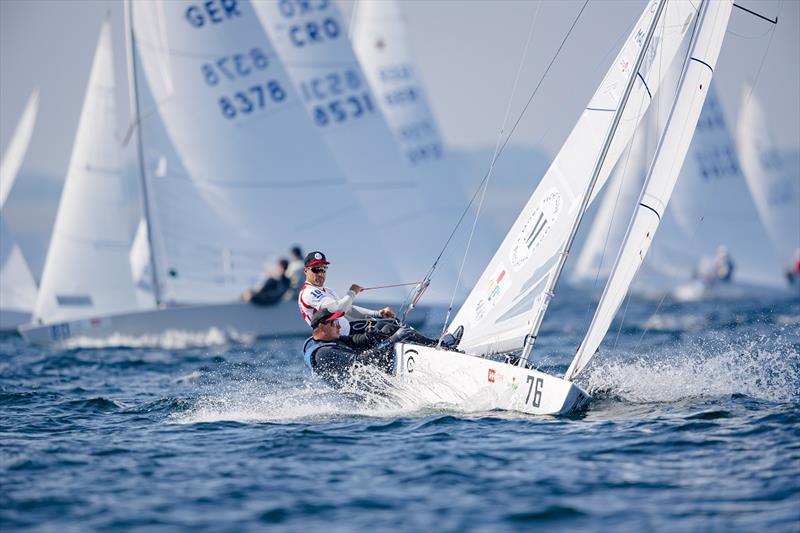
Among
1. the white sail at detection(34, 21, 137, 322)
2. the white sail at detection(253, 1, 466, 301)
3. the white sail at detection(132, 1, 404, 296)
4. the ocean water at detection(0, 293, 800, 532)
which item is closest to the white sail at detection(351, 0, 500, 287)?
the white sail at detection(253, 1, 466, 301)

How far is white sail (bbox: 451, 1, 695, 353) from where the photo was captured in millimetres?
8352

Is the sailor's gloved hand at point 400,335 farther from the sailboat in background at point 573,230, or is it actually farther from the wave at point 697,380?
the wave at point 697,380

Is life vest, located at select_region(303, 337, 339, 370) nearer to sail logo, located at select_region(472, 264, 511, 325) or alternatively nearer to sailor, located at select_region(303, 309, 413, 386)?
sailor, located at select_region(303, 309, 413, 386)

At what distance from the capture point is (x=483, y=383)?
809cm

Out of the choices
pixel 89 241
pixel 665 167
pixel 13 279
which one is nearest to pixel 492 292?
pixel 665 167

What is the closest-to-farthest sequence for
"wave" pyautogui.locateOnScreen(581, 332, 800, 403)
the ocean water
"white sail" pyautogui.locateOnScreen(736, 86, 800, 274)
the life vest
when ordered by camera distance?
the ocean water → "wave" pyautogui.locateOnScreen(581, 332, 800, 403) → the life vest → "white sail" pyautogui.locateOnScreen(736, 86, 800, 274)

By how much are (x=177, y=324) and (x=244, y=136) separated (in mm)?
3368

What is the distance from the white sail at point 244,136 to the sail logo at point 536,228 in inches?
380

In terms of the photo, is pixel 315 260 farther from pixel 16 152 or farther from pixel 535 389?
pixel 16 152

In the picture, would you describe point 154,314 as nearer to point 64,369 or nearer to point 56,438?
point 64,369

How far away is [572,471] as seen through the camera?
6.23m

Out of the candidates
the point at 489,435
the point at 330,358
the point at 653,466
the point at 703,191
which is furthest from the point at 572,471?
the point at 703,191

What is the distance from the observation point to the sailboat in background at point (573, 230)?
25.8 feet

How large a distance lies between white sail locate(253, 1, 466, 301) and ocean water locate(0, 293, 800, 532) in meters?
9.40
